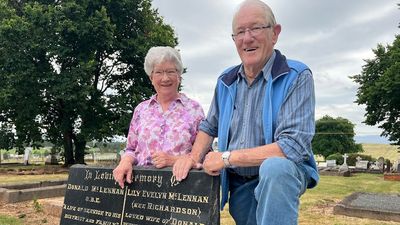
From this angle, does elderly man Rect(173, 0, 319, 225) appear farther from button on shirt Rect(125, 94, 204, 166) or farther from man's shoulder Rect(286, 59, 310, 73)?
button on shirt Rect(125, 94, 204, 166)

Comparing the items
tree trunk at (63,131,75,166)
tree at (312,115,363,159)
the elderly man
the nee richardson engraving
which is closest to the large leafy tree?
tree trunk at (63,131,75,166)

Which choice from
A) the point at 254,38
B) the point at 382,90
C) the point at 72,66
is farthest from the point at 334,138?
the point at 254,38

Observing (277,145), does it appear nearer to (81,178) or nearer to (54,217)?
(81,178)

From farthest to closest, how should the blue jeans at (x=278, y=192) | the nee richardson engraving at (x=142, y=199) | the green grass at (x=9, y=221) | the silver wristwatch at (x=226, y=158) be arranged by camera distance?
the green grass at (x=9, y=221) < the nee richardson engraving at (x=142, y=199) < the silver wristwatch at (x=226, y=158) < the blue jeans at (x=278, y=192)

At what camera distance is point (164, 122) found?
3.13 meters

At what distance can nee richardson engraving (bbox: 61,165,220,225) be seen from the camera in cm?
252

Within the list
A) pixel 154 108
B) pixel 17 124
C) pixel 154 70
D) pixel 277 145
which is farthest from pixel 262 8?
pixel 17 124

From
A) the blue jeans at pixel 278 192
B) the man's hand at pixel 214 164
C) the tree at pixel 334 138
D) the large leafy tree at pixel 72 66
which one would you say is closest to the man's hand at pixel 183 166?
the man's hand at pixel 214 164

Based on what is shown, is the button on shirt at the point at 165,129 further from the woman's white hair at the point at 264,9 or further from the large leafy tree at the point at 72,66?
the large leafy tree at the point at 72,66

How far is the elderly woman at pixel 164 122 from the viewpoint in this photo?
3.03 meters

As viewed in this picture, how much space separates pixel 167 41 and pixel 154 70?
20.0 m

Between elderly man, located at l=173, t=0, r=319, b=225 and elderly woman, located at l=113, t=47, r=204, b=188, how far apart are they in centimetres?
→ 28

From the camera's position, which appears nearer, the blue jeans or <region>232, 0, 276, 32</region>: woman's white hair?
the blue jeans

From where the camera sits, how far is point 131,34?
76.2 feet
